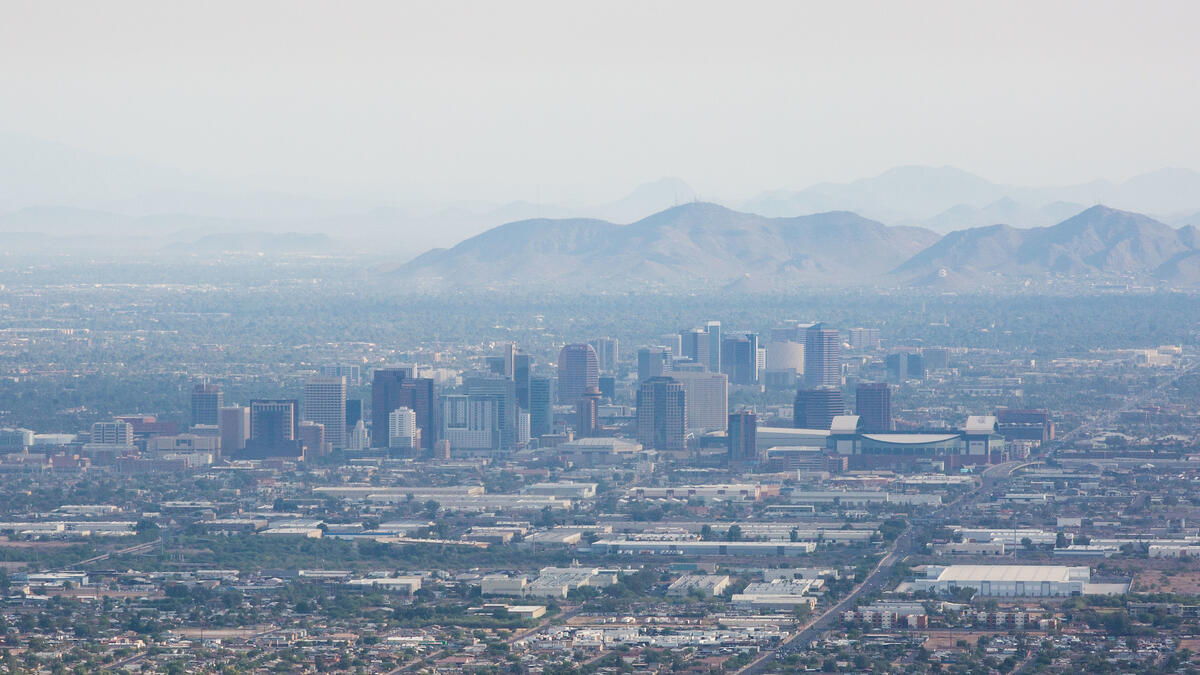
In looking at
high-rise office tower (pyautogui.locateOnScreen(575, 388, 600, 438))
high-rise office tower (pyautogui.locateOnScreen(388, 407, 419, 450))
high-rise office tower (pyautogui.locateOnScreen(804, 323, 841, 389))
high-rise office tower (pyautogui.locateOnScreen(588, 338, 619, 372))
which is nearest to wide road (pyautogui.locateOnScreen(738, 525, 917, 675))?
high-rise office tower (pyautogui.locateOnScreen(388, 407, 419, 450))

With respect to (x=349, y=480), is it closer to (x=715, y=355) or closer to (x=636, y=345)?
(x=715, y=355)

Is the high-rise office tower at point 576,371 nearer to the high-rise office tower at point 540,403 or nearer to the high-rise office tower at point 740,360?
the high-rise office tower at point 540,403

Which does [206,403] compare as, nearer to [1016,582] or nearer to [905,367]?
[905,367]

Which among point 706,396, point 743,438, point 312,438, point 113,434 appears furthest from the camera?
point 706,396

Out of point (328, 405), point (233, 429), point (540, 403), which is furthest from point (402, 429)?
point (540, 403)

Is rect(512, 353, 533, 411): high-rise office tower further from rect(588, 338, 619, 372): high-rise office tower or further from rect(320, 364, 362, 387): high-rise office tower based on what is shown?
rect(588, 338, 619, 372): high-rise office tower
